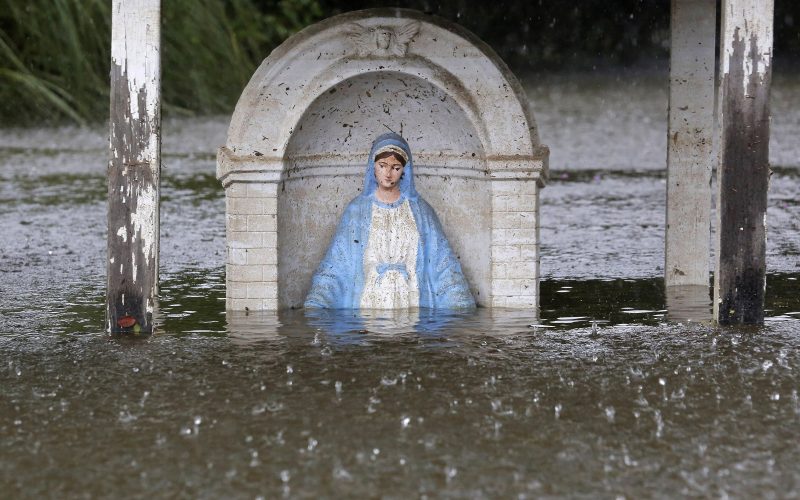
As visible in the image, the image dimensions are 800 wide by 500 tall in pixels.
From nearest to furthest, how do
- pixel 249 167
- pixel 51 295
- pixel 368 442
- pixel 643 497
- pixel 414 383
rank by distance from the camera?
pixel 643 497
pixel 368 442
pixel 414 383
pixel 249 167
pixel 51 295

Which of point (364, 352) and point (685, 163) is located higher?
point (685, 163)

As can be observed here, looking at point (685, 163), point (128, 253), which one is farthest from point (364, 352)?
point (685, 163)

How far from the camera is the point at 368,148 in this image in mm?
9352

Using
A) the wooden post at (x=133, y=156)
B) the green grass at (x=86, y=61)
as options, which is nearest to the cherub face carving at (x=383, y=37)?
the wooden post at (x=133, y=156)

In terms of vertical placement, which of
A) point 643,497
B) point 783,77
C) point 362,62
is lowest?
point 643,497

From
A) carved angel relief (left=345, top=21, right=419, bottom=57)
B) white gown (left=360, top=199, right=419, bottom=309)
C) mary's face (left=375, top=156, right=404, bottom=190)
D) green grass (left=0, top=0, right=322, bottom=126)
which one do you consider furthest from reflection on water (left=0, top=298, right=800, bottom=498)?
green grass (left=0, top=0, right=322, bottom=126)

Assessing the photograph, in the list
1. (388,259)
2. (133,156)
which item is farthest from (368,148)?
(133,156)

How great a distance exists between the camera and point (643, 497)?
5223mm

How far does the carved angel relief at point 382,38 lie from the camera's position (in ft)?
28.2

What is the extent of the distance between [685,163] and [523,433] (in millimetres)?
4295

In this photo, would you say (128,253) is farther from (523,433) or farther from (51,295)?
(523,433)

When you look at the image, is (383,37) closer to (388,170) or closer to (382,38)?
(382,38)

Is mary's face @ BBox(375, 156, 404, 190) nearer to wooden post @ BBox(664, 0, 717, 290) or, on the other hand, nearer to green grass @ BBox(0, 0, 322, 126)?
wooden post @ BBox(664, 0, 717, 290)

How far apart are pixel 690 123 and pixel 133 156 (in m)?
3.69
